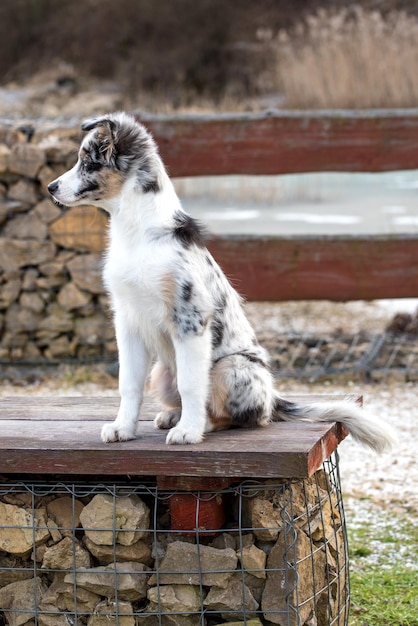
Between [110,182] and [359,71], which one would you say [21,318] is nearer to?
[110,182]

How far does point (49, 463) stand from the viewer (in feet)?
9.36

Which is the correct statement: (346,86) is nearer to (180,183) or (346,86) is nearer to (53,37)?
(180,183)

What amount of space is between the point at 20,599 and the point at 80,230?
4204 millimetres

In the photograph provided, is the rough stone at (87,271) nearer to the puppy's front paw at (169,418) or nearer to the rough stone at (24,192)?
the rough stone at (24,192)

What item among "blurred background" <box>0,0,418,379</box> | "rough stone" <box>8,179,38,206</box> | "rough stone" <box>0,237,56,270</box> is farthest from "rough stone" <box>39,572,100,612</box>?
"rough stone" <box>8,179,38,206</box>

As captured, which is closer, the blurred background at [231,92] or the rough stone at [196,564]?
the rough stone at [196,564]

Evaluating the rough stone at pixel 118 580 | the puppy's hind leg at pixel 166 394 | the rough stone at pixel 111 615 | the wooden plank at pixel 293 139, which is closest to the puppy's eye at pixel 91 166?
the puppy's hind leg at pixel 166 394

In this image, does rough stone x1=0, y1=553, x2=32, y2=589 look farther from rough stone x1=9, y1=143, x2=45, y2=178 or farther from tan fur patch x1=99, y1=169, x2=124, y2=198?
rough stone x1=9, y1=143, x2=45, y2=178

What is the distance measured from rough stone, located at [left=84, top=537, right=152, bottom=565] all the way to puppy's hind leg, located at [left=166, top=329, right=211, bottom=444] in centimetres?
37

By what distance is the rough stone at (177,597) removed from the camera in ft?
9.48

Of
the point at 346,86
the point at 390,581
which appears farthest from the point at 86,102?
the point at 390,581

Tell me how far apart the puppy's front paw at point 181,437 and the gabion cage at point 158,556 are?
0.51ft

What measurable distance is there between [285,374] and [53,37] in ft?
61.4

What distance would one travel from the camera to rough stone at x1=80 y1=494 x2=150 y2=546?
9.64 feet
